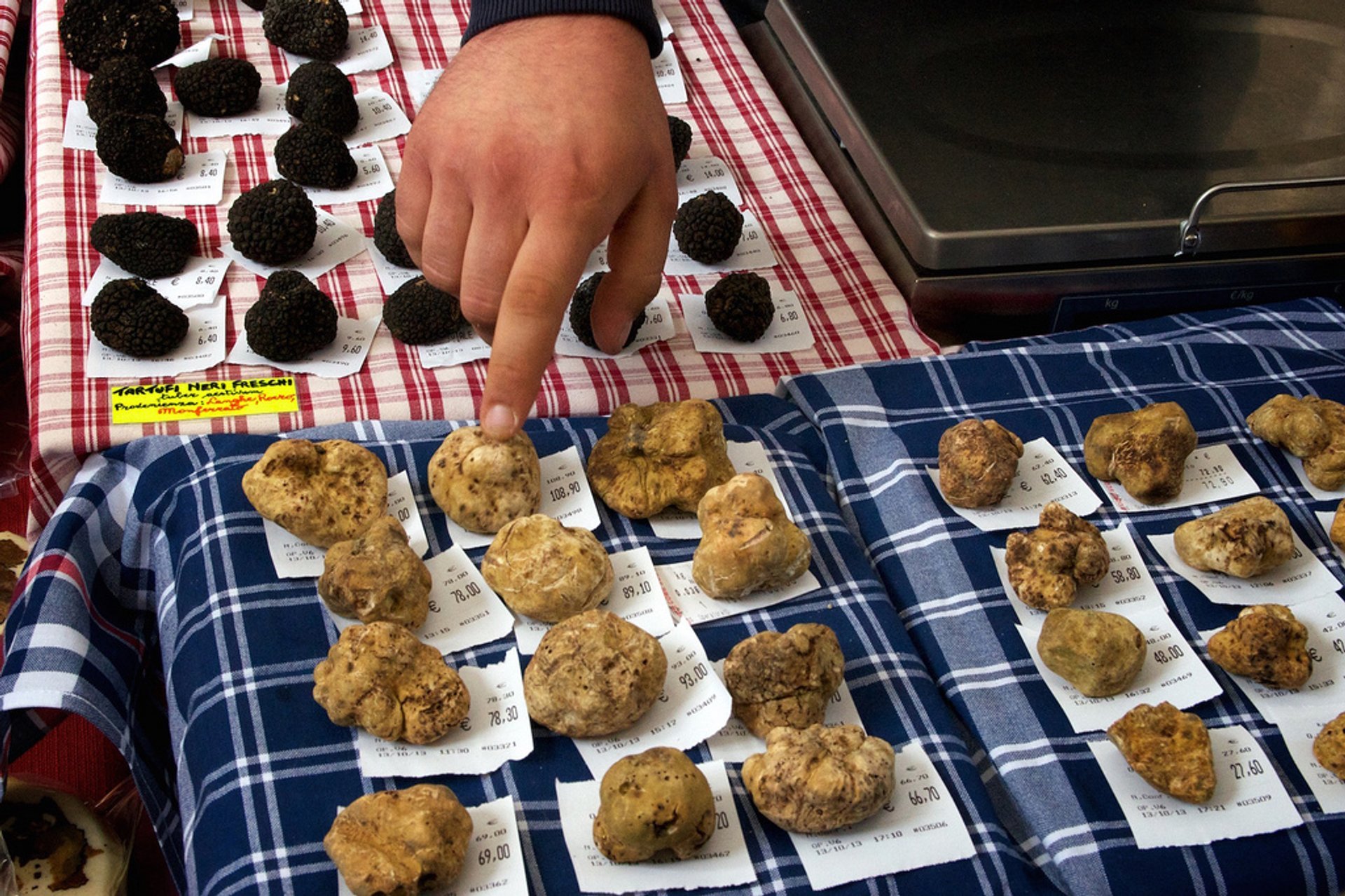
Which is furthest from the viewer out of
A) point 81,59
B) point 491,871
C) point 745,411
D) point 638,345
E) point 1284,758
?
point 81,59

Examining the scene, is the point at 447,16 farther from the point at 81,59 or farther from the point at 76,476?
the point at 76,476

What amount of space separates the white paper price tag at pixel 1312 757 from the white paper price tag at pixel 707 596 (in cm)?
52

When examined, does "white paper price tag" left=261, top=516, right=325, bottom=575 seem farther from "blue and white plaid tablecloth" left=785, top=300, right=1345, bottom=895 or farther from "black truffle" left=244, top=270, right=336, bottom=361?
"blue and white plaid tablecloth" left=785, top=300, right=1345, bottom=895

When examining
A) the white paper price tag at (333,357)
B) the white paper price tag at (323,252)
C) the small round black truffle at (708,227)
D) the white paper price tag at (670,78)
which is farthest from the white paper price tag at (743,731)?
the white paper price tag at (670,78)

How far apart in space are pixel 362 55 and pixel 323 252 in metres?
0.62

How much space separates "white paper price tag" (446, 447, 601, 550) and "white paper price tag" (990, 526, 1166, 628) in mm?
491

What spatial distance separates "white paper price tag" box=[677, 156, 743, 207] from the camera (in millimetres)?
2037

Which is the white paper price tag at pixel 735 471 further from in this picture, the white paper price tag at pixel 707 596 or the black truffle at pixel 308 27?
the black truffle at pixel 308 27

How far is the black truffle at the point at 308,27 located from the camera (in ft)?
7.08

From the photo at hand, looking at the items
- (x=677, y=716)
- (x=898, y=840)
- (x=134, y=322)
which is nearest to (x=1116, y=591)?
(x=898, y=840)

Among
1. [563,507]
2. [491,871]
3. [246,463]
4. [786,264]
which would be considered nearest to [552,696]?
[491,871]

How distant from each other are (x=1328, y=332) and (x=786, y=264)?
84 cm

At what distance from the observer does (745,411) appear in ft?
5.18

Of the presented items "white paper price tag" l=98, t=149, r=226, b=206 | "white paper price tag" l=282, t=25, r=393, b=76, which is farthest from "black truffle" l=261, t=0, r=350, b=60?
"white paper price tag" l=98, t=149, r=226, b=206
